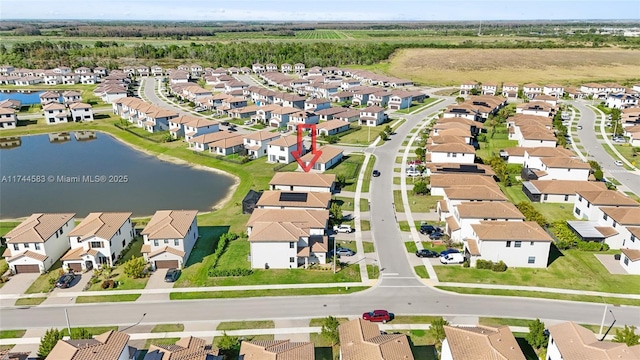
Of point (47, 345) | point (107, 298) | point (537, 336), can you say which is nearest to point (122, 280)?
point (107, 298)

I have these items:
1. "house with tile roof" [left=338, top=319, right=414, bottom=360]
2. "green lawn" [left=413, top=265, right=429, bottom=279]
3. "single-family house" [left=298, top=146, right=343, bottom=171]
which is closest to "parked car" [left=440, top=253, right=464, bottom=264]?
"green lawn" [left=413, top=265, right=429, bottom=279]

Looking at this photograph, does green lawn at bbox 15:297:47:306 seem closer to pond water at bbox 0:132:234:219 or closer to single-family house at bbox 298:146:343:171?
pond water at bbox 0:132:234:219

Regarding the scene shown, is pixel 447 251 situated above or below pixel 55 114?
below

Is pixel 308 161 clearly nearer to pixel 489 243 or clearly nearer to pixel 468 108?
pixel 489 243

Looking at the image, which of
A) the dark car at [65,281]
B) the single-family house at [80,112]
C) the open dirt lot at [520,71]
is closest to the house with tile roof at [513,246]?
the dark car at [65,281]

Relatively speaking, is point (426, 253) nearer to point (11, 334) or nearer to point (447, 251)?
point (447, 251)

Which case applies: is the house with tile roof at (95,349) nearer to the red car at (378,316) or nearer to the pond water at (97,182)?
the red car at (378,316)

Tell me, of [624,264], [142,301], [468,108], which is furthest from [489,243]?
[468,108]
